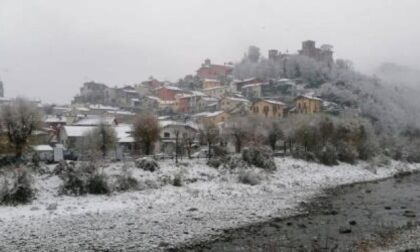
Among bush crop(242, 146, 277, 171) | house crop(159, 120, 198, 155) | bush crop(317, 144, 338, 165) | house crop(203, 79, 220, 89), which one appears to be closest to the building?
house crop(203, 79, 220, 89)

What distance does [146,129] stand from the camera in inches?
1885

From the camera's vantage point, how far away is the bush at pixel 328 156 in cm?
5281

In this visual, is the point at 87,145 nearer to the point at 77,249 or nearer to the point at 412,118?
the point at 77,249

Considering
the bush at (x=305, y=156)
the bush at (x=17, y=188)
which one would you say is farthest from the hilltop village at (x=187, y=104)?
the bush at (x=17, y=188)

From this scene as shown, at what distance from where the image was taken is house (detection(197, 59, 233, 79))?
509ft

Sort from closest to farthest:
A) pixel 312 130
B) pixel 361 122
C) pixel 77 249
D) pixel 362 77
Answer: pixel 77 249 → pixel 312 130 → pixel 361 122 → pixel 362 77

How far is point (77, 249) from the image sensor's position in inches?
717

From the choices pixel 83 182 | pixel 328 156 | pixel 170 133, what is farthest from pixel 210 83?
pixel 83 182

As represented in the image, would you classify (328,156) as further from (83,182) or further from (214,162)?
(83,182)

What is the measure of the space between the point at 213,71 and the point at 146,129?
362 feet

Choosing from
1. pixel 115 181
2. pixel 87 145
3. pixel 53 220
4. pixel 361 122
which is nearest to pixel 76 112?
pixel 87 145

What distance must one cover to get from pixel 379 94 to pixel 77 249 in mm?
111316

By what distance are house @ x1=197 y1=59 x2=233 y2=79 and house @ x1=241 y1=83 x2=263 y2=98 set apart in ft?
106

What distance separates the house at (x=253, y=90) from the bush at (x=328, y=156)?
212ft
